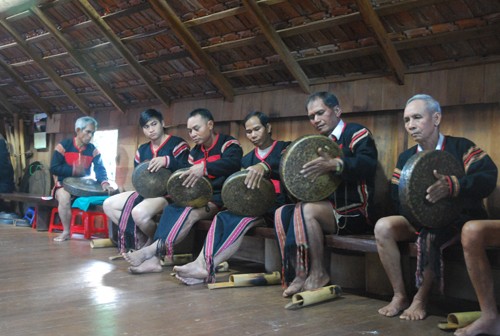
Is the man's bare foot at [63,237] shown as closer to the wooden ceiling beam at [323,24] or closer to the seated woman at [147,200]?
the seated woman at [147,200]

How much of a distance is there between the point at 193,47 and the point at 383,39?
2.01 meters

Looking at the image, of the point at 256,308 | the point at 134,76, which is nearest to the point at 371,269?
the point at 256,308

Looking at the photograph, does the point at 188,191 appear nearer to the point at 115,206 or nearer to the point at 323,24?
the point at 115,206

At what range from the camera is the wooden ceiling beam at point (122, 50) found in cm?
542

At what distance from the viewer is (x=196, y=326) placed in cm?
258

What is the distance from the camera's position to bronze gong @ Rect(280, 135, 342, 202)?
328 centimetres

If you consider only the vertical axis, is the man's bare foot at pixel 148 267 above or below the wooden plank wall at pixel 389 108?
below

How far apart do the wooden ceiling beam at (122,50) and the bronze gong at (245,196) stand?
2.63 metres

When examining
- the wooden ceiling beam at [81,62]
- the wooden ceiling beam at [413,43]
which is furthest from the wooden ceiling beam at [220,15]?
the wooden ceiling beam at [81,62]

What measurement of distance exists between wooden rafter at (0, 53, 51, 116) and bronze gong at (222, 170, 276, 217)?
5205 mm

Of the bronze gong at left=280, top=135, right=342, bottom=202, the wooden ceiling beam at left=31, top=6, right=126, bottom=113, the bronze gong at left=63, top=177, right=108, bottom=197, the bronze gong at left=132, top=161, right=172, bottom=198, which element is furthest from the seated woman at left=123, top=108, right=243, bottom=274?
the wooden ceiling beam at left=31, top=6, right=126, bottom=113

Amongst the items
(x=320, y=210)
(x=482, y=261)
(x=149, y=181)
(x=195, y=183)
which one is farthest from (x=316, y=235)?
(x=149, y=181)

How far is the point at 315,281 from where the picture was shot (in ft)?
10.8

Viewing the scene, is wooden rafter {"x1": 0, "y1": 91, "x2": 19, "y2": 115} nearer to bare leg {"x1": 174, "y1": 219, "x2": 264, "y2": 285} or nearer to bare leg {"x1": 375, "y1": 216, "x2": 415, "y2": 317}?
bare leg {"x1": 174, "y1": 219, "x2": 264, "y2": 285}
